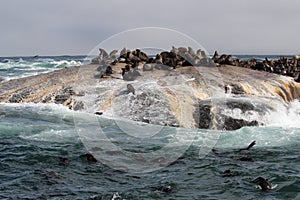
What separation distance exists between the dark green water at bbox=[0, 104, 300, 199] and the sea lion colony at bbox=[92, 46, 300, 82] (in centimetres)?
624

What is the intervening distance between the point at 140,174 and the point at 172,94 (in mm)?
7380

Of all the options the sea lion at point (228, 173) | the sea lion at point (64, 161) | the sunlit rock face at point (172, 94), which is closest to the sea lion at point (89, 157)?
the sea lion at point (64, 161)

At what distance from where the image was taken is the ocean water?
8.28 meters

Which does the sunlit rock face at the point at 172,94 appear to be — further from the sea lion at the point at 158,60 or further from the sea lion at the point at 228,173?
the sea lion at the point at 228,173

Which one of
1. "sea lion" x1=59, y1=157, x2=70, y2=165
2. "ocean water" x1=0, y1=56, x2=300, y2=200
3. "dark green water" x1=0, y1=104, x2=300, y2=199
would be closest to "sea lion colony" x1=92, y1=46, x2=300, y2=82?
"ocean water" x1=0, y1=56, x2=300, y2=200

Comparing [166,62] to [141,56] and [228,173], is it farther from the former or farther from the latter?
[228,173]

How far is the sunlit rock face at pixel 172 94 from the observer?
15789 millimetres

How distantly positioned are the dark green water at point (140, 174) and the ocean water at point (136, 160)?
2cm

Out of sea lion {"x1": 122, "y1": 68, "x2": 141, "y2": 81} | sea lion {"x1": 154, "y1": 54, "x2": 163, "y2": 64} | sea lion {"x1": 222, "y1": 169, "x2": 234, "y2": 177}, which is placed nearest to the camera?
sea lion {"x1": 222, "y1": 169, "x2": 234, "y2": 177}

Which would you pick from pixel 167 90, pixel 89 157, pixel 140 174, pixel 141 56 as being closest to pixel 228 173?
pixel 140 174

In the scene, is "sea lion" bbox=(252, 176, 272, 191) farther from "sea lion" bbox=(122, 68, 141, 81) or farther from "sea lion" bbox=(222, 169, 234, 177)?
"sea lion" bbox=(122, 68, 141, 81)

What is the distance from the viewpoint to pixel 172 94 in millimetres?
16656

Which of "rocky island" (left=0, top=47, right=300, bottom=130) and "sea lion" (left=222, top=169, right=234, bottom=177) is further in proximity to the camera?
"rocky island" (left=0, top=47, right=300, bottom=130)

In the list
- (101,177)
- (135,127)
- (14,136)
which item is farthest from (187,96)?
(101,177)
